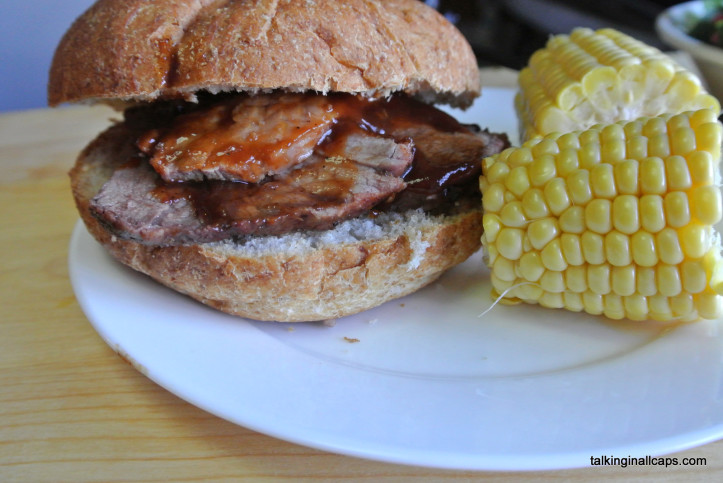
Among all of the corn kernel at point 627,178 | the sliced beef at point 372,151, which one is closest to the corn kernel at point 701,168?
the corn kernel at point 627,178

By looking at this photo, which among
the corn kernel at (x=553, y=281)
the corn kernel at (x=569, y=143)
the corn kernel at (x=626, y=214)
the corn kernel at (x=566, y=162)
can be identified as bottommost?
the corn kernel at (x=553, y=281)

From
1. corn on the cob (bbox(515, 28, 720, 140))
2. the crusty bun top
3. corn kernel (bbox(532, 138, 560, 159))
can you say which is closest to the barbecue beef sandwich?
the crusty bun top

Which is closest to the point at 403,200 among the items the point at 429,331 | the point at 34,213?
the point at 429,331

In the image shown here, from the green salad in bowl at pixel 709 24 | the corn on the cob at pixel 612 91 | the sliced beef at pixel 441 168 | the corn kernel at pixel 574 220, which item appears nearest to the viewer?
the corn kernel at pixel 574 220

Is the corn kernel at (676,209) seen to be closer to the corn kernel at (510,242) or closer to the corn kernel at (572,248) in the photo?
the corn kernel at (572,248)

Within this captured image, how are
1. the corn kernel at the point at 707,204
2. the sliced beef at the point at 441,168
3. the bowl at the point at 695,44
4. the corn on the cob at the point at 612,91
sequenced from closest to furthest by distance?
1. the corn kernel at the point at 707,204
2. the sliced beef at the point at 441,168
3. the corn on the cob at the point at 612,91
4. the bowl at the point at 695,44

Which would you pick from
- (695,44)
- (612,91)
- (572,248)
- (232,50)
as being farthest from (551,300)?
(695,44)
